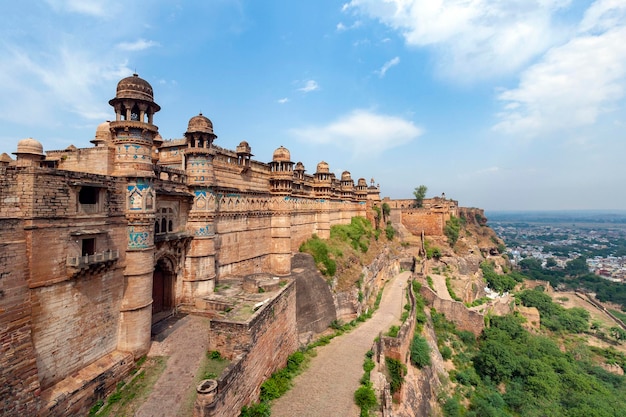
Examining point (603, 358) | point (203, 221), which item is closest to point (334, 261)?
point (203, 221)

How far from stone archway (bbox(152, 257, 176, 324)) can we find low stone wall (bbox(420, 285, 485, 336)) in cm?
2611

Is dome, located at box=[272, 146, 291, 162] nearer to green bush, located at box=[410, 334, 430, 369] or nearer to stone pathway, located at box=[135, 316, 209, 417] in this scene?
stone pathway, located at box=[135, 316, 209, 417]

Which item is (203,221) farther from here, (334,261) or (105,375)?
(334,261)

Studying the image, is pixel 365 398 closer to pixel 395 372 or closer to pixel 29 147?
pixel 395 372

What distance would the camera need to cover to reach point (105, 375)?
10.1m

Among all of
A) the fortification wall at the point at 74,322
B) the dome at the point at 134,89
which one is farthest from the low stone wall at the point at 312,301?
the dome at the point at 134,89

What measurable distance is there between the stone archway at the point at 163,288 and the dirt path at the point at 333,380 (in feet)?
23.8

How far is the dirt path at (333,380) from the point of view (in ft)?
43.4

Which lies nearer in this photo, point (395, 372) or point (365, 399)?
point (365, 399)

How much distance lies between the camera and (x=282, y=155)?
24.7 m

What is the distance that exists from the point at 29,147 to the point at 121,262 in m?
11.6

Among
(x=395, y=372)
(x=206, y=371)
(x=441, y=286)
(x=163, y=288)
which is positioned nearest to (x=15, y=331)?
(x=206, y=371)

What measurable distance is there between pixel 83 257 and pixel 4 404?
3934mm

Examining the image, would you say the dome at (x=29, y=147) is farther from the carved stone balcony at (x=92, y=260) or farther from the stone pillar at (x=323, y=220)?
the stone pillar at (x=323, y=220)
